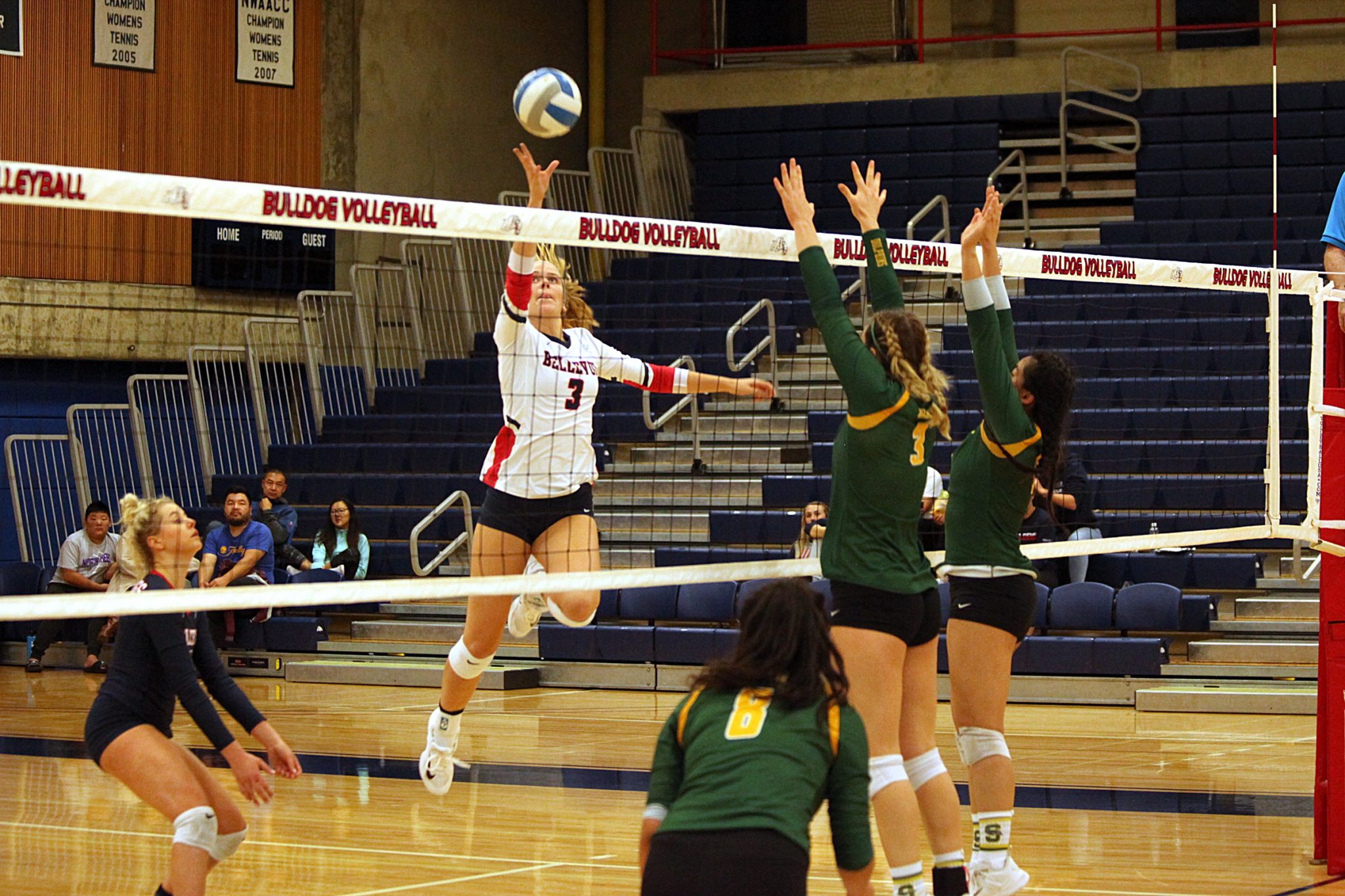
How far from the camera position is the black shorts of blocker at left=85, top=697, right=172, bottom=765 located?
4750 mm

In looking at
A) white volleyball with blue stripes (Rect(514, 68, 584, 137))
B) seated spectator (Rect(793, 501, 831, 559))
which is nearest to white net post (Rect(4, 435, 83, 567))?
seated spectator (Rect(793, 501, 831, 559))

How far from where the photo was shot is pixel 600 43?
1947 cm

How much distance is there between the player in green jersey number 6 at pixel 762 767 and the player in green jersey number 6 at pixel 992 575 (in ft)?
4.27

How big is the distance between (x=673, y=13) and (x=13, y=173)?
16058mm

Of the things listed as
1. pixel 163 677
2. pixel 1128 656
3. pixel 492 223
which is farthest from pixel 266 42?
pixel 163 677

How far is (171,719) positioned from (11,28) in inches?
433

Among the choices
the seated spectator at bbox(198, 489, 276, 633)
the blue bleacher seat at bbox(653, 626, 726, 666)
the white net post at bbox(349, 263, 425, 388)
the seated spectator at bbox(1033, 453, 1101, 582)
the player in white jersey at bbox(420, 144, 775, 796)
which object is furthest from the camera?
the white net post at bbox(349, 263, 425, 388)

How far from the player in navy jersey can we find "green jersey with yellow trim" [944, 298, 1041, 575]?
82.4 inches

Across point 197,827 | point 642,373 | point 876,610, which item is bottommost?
point 197,827

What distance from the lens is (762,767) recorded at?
3391 mm

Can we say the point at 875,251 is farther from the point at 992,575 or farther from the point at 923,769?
the point at 923,769

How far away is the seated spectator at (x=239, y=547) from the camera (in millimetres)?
12117

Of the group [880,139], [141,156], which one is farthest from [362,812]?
[880,139]

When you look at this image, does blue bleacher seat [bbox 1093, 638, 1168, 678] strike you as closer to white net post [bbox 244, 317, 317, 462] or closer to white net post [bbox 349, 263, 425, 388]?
white net post [bbox 349, 263, 425, 388]
